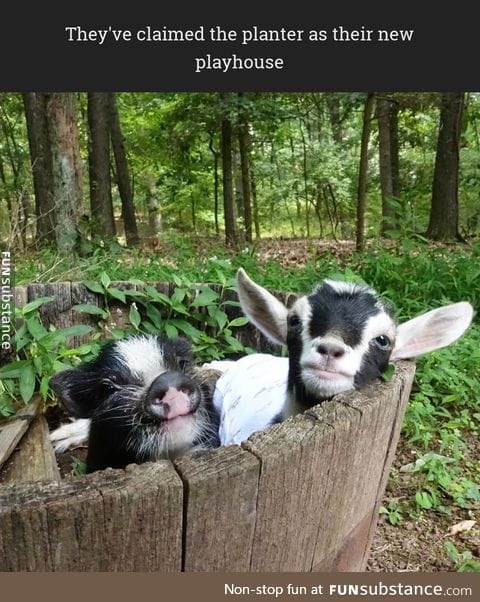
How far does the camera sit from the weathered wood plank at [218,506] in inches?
48.0

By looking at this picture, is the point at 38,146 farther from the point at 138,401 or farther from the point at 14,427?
the point at 138,401

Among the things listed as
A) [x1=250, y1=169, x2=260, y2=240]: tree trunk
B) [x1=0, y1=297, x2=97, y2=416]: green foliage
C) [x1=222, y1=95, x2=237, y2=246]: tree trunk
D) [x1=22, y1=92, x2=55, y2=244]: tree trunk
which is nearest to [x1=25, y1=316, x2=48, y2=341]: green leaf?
[x1=0, y1=297, x2=97, y2=416]: green foliage

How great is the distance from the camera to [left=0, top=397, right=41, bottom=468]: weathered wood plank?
2.52 metres

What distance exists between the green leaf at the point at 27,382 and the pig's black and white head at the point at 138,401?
0.41 metres

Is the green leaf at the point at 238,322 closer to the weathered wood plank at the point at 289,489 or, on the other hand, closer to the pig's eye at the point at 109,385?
the pig's eye at the point at 109,385

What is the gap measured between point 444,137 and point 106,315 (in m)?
6.31

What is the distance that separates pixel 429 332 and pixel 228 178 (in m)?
8.40

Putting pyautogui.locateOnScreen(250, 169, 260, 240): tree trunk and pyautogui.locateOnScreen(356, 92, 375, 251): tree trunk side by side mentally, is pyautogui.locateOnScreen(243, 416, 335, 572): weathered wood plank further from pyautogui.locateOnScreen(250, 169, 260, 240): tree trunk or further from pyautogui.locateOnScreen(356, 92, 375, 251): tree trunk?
pyautogui.locateOnScreen(250, 169, 260, 240): tree trunk

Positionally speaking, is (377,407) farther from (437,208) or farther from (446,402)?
(437,208)

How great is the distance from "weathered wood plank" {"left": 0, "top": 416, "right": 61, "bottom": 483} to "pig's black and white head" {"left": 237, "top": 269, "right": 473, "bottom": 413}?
1163 mm

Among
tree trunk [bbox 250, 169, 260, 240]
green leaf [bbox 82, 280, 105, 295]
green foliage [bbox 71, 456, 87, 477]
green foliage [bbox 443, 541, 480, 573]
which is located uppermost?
tree trunk [bbox 250, 169, 260, 240]

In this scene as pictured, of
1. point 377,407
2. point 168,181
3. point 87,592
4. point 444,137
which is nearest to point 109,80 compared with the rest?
point 377,407

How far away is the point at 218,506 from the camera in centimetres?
128

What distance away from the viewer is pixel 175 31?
215cm
